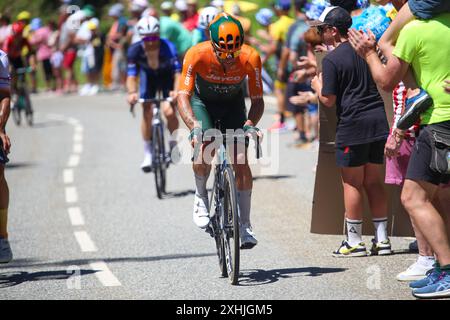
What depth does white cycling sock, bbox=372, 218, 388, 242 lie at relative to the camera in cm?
894

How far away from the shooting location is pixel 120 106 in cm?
2720

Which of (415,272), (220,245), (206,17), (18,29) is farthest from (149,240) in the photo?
(18,29)

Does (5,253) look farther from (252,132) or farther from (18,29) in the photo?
(18,29)

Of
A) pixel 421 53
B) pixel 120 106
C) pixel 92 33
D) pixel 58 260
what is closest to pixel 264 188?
pixel 58 260

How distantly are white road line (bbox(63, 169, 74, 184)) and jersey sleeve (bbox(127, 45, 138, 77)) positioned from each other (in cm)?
234

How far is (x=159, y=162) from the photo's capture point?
42.8 ft

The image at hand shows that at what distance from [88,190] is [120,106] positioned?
43.5ft

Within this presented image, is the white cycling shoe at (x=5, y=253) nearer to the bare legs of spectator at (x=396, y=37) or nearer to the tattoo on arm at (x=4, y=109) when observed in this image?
the tattoo on arm at (x=4, y=109)

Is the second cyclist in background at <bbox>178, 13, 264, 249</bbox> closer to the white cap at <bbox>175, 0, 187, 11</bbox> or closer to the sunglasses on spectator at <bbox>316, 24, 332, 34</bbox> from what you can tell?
the sunglasses on spectator at <bbox>316, 24, 332, 34</bbox>

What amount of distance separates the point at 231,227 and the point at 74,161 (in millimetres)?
9789

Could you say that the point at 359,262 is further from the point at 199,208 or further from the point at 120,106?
the point at 120,106

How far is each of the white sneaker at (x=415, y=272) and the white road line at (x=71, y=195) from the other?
629 cm

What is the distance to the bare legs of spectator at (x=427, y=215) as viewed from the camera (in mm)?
7113

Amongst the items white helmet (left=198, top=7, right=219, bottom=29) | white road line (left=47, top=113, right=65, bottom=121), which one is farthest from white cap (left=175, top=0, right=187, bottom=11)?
white helmet (left=198, top=7, right=219, bottom=29)
